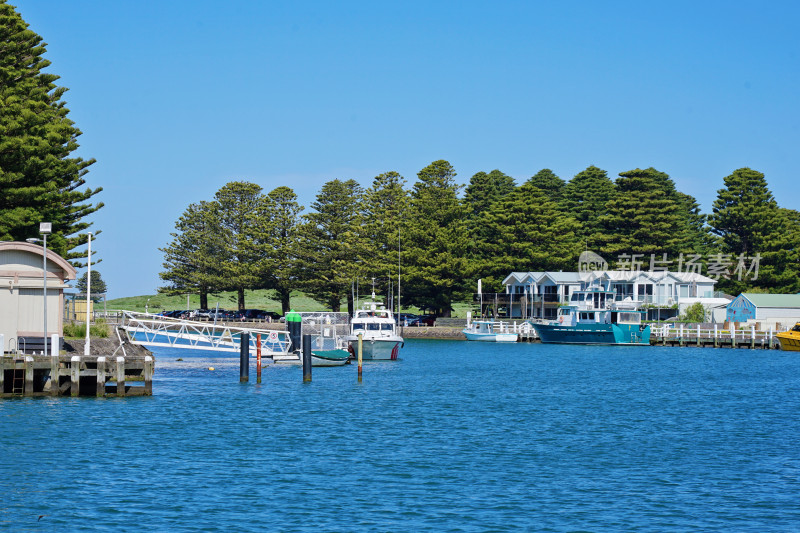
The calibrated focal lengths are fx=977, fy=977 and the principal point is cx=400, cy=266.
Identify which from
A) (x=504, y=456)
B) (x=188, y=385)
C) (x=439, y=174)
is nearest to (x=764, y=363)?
(x=188, y=385)

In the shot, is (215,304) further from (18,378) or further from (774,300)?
(18,378)

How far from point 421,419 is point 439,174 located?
291 feet

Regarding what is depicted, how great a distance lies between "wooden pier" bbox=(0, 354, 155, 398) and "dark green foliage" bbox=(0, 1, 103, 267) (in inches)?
749

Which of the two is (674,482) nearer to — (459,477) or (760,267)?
(459,477)

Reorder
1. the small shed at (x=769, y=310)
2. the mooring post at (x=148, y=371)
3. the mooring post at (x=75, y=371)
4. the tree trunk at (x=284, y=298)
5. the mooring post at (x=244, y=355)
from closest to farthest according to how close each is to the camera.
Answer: the mooring post at (x=75, y=371) → the mooring post at (x=148, y=371) → the mooring post at (x=244, y=355) → the small shed at (x=769, y=310) → the tree trunk at (x=284, y=298)

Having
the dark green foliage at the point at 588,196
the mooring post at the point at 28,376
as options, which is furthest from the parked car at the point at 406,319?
the mooring post at the point at 28,376

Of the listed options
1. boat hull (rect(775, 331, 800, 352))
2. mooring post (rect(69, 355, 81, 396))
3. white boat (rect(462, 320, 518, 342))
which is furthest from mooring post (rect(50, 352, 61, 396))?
white boat (rect(462, 320, 518, 342))

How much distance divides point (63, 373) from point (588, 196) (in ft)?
403

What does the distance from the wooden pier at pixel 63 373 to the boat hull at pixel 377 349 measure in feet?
92.9

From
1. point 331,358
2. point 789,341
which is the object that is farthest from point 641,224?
point 331,358

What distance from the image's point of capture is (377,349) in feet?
239

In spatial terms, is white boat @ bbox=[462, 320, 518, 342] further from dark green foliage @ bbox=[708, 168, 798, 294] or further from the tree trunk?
dark green foliage @ bbox=[708, 168, 798, 294]

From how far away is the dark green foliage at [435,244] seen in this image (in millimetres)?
120125

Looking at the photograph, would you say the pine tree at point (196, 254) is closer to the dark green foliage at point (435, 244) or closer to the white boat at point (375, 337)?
the dark green foliage at point (435, 244)
